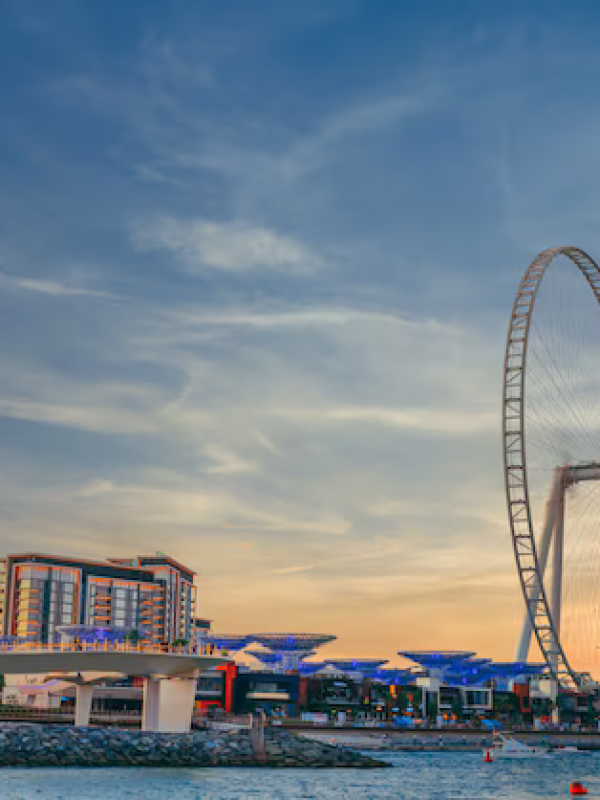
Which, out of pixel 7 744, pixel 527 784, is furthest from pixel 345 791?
pixel 7 744

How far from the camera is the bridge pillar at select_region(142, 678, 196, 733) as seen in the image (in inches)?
3935

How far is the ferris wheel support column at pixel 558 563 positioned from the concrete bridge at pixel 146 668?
160 ft

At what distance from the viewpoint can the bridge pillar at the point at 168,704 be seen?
99938 millimetres

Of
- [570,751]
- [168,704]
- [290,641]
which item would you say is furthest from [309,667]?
[168,704]

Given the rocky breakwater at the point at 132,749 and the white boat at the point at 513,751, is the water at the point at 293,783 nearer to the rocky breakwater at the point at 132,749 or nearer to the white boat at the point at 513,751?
the rocky breakwater at the point at 132,749

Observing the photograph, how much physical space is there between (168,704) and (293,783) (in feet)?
57.2

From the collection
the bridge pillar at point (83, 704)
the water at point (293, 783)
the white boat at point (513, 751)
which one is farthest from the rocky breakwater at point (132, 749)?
the white boat at point (513, 751)

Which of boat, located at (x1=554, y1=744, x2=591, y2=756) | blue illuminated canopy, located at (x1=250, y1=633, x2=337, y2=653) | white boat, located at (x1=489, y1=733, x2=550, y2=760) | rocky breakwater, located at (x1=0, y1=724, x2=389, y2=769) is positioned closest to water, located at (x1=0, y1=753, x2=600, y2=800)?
rocky breakwater, located at (x1=0, y1=724, x2=389, y2=769)

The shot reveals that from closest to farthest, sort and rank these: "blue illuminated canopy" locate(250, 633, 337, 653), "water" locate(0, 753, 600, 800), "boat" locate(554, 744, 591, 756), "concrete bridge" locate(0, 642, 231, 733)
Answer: "water" locate(0, 753, 600, 800) < "concrete bridge" locate(0, 642, 231, 733) < "boat" locate(554, 744, 591, 756) < "blue illuminated canopy" locate(250, 633, 337, 653)

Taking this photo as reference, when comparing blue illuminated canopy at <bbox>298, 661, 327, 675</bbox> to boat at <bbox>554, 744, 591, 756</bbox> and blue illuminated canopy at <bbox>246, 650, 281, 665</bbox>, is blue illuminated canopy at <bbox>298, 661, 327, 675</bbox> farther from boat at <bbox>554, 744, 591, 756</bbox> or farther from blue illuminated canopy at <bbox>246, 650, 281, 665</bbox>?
boat at <bbox>554, 744, 591, 756</bbox>

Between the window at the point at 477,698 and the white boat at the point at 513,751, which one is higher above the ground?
the window at the point at 477,698

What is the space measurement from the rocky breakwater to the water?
193 cm

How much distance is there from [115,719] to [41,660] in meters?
45.1

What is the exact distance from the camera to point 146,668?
9944 centimetres
